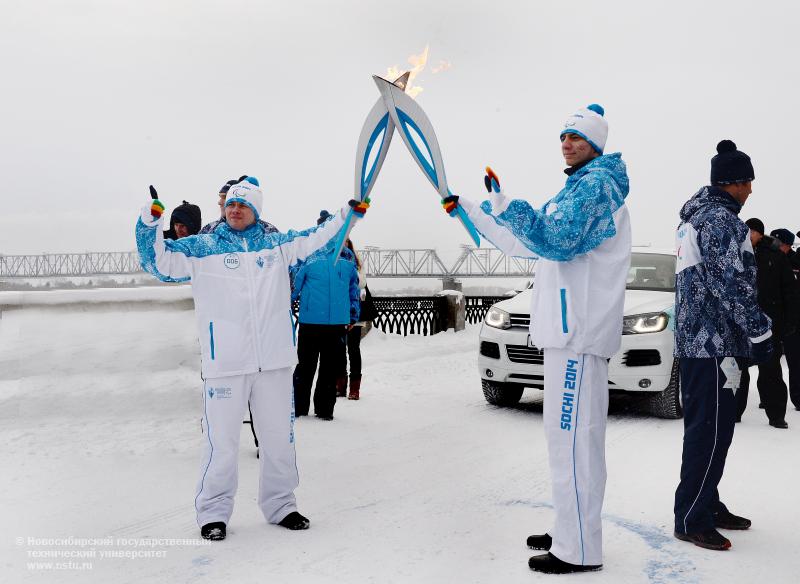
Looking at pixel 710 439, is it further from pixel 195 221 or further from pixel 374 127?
pixel 195 221

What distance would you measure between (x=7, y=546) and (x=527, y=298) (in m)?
5.91

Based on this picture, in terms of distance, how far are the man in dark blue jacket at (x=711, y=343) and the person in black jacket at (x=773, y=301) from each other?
389cm

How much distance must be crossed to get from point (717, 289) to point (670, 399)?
3.82 m

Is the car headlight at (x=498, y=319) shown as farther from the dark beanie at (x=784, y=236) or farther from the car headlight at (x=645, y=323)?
the dark beanie at (x=784, y=236)

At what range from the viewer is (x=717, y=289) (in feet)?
13.7

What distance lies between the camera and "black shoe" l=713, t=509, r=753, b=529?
4.46m

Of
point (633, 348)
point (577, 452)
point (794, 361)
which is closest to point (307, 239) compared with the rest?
point (577, 452)

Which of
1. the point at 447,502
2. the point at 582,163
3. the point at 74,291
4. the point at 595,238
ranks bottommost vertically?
the point at 447,502

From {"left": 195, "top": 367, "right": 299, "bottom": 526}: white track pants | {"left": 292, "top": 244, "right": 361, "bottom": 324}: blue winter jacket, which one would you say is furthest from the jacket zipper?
{"left": 292, "top": 244, "right": 361, "bottom": 324}: blue winter jacket

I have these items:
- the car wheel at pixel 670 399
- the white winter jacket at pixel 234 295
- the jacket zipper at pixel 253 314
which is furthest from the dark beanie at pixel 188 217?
the car wheel at pixel 670 399

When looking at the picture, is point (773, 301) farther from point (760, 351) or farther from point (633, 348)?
point (760, 351)

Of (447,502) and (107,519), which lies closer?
(107,519)

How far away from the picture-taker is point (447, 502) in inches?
197

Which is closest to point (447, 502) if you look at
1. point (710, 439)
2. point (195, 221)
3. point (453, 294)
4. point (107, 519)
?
point (710, 439)
